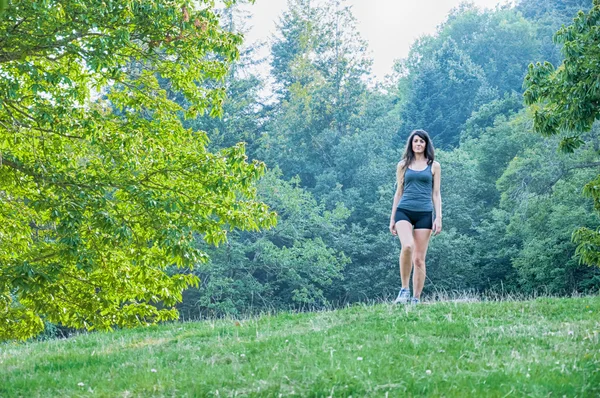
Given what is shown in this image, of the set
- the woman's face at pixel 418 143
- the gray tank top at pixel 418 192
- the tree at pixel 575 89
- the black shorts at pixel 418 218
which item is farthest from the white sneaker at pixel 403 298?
the tree at pixel 575 89

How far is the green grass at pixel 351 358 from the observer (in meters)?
5.42

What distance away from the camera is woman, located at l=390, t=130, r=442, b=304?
9.33 m

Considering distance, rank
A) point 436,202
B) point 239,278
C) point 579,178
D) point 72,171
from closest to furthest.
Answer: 1. point 436,202
2. point 72,171
3. point 579,178
4. point 239,278

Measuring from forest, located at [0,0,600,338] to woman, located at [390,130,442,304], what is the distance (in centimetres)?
262

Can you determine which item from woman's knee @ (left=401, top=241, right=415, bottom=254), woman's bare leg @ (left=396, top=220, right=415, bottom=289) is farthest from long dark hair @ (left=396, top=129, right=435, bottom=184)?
woman's knee @ (left=401, top=241, right=415, bottom=254)

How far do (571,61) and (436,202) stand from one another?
411cm

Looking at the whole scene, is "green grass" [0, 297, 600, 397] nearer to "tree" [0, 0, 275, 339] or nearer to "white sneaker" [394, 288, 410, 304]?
"white sneaker" [394, 288, 410, 304]

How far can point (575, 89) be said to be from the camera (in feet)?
37.9

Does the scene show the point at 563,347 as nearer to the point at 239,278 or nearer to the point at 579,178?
the point at 579,178

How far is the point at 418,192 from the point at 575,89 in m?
3.83

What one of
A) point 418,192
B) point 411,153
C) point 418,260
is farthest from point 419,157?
point 418,260

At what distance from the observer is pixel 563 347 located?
6566 mm

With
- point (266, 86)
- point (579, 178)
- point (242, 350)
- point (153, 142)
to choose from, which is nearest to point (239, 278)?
point (579, 178)

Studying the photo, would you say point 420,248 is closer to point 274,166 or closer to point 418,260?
point 418,260
